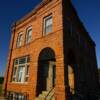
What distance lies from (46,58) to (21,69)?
148 inches

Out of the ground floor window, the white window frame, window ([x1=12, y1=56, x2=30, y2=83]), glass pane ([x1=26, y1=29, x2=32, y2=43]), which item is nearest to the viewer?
the ground floor window

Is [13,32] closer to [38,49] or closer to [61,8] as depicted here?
[38,49]

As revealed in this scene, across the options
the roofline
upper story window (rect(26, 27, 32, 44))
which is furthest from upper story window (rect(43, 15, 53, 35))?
upper story window (rect(26, 27, 32, 44))

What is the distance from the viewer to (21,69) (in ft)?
44.1

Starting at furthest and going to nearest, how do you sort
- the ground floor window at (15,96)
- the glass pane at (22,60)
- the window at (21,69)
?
the glass pane at (22,60), the window at (21,69), the ground floor window at (15,96)

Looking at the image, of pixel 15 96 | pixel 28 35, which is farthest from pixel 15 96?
pixel 28 35

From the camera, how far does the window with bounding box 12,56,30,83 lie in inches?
498

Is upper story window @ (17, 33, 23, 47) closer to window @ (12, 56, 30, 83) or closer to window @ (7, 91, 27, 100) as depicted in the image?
window @ (12, 56, 30, 83)

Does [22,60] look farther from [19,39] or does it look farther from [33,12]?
[33,12]

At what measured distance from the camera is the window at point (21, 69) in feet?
41.5

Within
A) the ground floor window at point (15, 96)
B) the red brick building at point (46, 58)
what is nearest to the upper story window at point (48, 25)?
the red brick building at point (46, 58)

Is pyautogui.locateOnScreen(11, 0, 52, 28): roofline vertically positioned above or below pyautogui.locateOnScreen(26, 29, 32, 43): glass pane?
above

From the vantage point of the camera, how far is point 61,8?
11.0 metres

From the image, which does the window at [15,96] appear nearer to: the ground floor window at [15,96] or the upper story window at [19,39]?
the ground floor window at [15,96]
